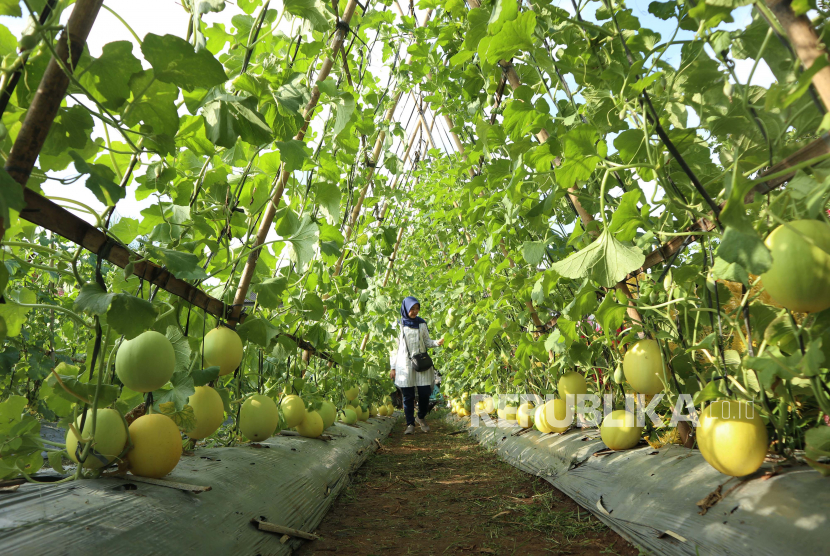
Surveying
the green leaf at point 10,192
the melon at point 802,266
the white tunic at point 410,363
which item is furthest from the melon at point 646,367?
the white tunic at point 410,363

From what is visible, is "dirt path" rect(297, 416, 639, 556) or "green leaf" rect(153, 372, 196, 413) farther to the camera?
"dirt path" rect(297, 416, 639, 556)

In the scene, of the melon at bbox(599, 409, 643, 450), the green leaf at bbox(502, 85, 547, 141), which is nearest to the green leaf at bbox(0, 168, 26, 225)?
the green leaf at bbox(502, 85, 547, 141)

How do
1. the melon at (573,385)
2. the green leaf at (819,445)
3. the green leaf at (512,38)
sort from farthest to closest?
the melon at (573,385), the green leaf at (512,38), the green leaf at (819,445)

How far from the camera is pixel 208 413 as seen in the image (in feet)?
5.36

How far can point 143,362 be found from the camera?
45.1 inches

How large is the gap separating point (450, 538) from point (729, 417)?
→ 121 cm

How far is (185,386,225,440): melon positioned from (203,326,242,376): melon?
0.10 meters

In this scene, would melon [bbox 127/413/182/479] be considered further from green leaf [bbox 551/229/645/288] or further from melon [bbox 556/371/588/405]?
melon [bbox 556/371/588/405]

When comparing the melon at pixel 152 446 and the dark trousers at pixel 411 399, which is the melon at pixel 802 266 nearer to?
the melon at pixel 152 446

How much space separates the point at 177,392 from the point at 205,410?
26 cm

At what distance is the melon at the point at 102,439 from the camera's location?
1.20 m

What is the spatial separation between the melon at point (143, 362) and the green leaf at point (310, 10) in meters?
1.09

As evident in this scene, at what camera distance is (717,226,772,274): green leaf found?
0.73 metres

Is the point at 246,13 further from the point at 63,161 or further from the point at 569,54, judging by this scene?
the point at 569,54
